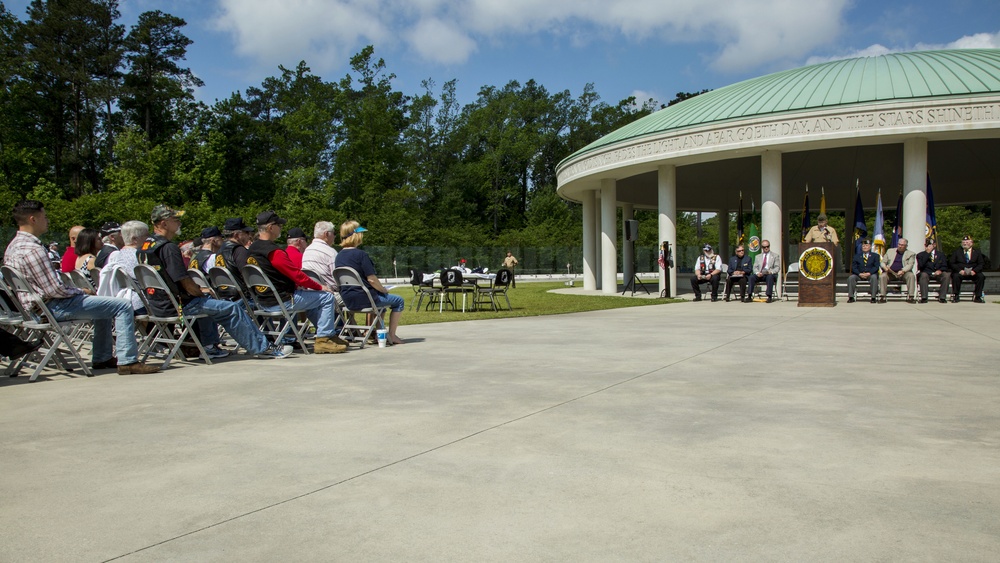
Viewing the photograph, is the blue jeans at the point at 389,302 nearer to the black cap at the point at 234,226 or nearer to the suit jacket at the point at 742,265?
the black cap at the point at 234,226

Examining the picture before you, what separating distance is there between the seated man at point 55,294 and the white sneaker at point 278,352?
1.40m

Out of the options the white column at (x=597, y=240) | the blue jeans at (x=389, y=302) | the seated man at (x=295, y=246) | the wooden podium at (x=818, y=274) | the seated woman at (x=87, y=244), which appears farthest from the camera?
the white column at (x=597, y=240)

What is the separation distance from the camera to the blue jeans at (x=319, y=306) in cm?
894

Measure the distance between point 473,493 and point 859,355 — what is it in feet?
20.6

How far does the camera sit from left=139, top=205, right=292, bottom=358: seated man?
774 centimetres

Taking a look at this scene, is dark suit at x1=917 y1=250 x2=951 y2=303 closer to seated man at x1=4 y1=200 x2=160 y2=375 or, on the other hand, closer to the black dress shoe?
seated man at x1=4 y1=200 x2=160 y2=375

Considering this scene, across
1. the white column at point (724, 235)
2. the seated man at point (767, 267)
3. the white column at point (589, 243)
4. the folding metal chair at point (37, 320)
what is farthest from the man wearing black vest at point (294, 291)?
the white column at point (724, 235)

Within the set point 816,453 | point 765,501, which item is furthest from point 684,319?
point 765,501

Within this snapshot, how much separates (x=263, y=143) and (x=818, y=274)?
61.2m

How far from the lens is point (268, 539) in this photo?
2.89 metres

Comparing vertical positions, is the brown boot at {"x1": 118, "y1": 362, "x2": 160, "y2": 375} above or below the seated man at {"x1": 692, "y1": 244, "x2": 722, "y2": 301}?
below

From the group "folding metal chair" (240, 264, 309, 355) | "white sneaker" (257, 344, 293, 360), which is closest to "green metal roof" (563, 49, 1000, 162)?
"folding metal chair" (240, 264, 309, 355)

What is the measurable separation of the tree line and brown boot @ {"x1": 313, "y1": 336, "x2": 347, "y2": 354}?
41.5m

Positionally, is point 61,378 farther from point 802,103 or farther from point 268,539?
point 802,103
